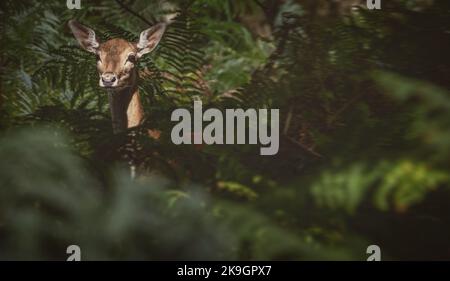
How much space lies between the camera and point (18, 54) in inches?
86.3

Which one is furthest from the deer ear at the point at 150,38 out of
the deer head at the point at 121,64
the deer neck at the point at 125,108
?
the deer neck at the point at 125,108

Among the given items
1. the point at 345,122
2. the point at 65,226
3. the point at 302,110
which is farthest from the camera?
the point at 302,110

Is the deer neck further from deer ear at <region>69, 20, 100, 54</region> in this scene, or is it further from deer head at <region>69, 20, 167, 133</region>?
deer ear at <region>69, 20, 100, 54</region>

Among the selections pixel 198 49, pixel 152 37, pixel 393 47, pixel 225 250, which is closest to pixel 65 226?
pixel 225 250

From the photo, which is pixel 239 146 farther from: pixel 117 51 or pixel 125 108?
pixel 117 51

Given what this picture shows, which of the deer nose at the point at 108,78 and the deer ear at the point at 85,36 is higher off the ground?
the deer ear at the point at 85,36

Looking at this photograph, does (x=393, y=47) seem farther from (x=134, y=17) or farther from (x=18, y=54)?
(x=18, y=54)

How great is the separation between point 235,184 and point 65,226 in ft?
1.56

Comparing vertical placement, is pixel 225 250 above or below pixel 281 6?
below

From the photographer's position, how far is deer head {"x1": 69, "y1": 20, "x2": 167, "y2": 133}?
1.94m

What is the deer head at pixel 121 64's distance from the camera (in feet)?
6.37

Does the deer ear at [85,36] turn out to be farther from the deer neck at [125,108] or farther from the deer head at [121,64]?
the deer neck at [125,108]

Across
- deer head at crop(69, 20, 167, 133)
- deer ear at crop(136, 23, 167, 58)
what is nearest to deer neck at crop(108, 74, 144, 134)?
deer head at crop(69, 20, 167, 133)

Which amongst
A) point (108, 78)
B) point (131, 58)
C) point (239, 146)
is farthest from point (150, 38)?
point (239, 146)
